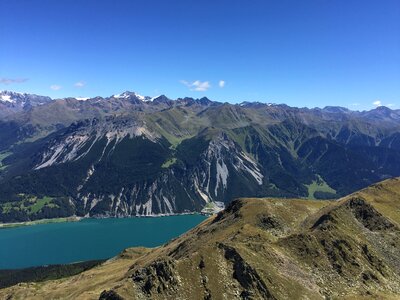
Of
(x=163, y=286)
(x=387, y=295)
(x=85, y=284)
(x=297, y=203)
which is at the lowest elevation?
(x=85, y=284)

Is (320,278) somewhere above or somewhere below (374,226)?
below

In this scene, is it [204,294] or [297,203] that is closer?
[204,294]

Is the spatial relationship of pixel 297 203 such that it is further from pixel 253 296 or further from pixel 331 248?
pixel 253 296

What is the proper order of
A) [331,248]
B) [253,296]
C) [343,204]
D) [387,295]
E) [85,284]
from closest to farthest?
[253,296]
[387,295]
[331,248]
[343,204]
[85,284]

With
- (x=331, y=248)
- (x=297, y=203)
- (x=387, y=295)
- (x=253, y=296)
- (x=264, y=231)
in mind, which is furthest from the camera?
(x=297, y=203)

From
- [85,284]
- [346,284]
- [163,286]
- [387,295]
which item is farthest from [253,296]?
[85,284]

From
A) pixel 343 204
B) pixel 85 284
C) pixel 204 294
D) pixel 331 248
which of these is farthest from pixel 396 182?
pixel 85 284
